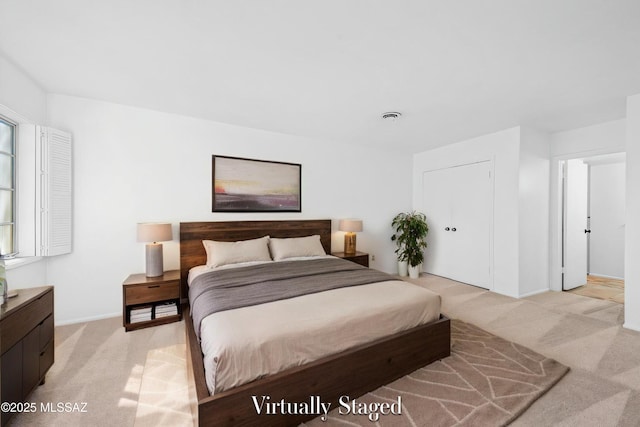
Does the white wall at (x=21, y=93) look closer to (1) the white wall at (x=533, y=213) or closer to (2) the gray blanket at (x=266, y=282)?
(2) the gray blanket at (x=266, y=282)

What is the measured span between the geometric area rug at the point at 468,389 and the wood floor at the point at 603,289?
2781 millimetres

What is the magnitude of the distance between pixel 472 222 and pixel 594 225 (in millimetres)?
2952

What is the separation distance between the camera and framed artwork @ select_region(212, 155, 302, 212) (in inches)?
144

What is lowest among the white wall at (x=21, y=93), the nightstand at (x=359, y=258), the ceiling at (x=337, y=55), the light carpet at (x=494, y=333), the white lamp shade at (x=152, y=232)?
the light carpet at (x=494, y=333)

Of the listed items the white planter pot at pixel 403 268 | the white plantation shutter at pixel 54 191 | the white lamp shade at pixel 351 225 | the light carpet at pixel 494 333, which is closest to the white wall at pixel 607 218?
the light carpet at pixel 494 333

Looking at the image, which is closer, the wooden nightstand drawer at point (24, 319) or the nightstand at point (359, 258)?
the wooden nightstand drawer at point (24, 319)

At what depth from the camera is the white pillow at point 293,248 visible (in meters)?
3.54

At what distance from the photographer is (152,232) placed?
2.93 meters

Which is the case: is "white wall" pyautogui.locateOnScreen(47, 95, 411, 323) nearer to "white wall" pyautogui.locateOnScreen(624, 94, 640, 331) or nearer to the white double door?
the white double door

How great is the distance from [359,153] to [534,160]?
104 inches

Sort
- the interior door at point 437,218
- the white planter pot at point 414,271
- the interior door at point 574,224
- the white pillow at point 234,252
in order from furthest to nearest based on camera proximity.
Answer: the white planter pot at point 414,271 < the interior door at point 437,218 < the interior door at point 574,224 < the white pillow at point 234,252

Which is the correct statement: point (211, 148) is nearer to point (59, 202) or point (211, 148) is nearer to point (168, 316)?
point (59, 202)

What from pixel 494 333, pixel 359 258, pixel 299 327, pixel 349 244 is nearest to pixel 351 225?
pixel 349 244

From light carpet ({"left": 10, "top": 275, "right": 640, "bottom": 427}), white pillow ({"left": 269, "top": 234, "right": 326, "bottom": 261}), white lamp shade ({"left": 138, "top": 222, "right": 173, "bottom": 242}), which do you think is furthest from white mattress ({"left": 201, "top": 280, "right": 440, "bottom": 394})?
white lamp shade ({"left": 138, "top": 222, "right": 173, "bottom": 242})
